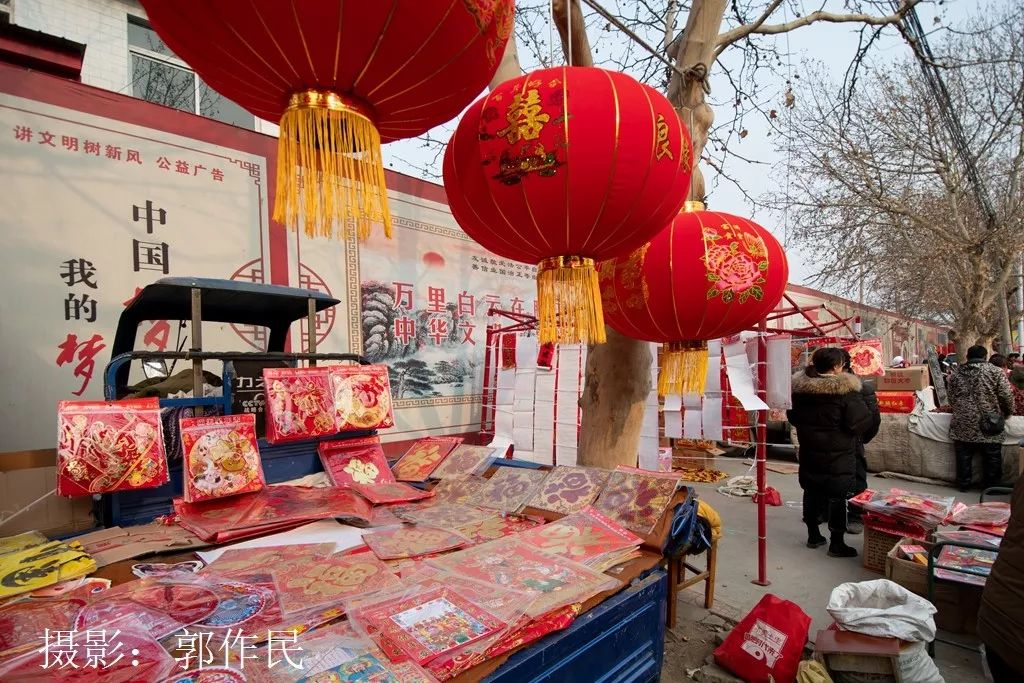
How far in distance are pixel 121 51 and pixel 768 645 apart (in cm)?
856

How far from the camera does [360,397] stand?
118 inches

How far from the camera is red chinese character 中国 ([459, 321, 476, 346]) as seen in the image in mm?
6000

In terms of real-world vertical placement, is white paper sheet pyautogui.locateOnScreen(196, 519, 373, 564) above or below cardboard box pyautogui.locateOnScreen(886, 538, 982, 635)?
above

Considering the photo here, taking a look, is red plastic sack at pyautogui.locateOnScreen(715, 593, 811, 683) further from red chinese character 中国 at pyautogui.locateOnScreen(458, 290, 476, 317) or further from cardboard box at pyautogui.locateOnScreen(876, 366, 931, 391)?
cardboard box at pyautogui.locateOnScreen(876, 366, 931, 391)

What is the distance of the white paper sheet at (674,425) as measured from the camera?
656 cm

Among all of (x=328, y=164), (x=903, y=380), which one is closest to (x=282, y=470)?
(x=328, y=164)

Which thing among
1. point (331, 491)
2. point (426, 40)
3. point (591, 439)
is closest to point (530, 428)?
point (591, 439)

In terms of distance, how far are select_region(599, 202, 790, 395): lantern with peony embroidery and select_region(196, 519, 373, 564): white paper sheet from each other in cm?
171

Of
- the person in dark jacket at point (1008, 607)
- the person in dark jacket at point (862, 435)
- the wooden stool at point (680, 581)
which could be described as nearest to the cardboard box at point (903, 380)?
the person in dark jacket at point (862, 435)

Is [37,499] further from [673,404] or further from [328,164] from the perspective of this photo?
[673,404]

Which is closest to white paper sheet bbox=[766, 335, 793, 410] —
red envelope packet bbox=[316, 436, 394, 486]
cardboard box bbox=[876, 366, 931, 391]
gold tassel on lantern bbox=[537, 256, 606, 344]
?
gold tassel on lantern bbox=[537, 256, 606, 344]

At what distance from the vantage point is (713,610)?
3734 mm

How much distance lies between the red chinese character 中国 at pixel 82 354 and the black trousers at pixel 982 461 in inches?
370

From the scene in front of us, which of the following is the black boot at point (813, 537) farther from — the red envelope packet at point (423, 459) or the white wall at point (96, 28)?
the white wall at point (96, 28)
